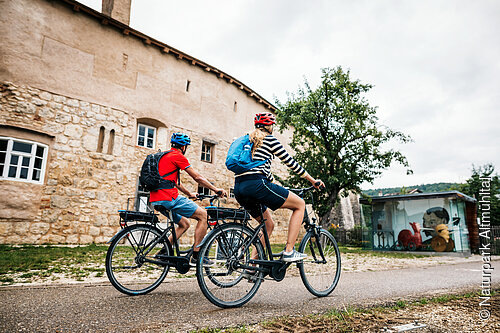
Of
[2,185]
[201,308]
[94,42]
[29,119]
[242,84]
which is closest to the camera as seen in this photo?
[201,308]

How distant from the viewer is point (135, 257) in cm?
356

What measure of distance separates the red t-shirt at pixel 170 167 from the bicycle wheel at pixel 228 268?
3.20 ft

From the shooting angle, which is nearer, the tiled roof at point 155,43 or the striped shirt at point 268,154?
the striped shirt at point 268,154

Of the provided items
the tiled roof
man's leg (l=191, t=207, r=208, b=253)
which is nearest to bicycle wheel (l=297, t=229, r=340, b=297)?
man's leg (l=191, t=207, r=208, b=253)

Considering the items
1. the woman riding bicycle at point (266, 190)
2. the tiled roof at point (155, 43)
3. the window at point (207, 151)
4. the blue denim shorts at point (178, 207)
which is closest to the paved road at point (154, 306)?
the woman riding bicycle at point (266, 190)

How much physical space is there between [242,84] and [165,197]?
17.1 m

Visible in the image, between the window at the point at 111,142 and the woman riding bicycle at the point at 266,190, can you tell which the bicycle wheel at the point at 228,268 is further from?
the window at the point at 111,142

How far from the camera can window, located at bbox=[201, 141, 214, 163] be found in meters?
17.7

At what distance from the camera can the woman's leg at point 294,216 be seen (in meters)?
3.48

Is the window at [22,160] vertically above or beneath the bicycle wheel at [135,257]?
above

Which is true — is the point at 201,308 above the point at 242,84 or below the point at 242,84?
below

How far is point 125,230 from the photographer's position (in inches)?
135

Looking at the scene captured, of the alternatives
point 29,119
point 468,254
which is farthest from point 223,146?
point 468,254

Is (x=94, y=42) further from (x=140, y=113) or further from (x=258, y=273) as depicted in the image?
(x=258, y=273)
